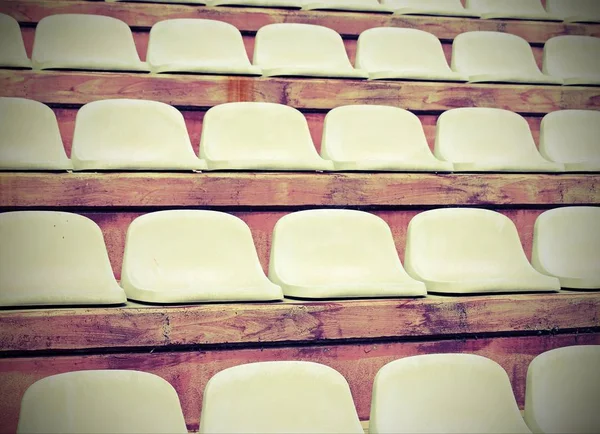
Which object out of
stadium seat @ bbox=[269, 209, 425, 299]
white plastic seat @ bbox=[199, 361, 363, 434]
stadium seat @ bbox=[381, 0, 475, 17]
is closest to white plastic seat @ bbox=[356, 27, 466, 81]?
stadium seat @ bbox=[381, 0, 475, 17]

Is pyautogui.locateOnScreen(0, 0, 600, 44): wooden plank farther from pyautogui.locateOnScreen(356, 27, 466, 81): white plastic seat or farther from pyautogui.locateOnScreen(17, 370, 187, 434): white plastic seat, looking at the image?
pyautogui.locateOnScreen(17, 370, 187, 434): white plastic seat

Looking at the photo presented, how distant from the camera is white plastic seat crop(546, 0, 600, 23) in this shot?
1.90 metres

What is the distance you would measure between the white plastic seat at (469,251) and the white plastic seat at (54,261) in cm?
43

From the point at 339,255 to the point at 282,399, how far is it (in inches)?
13.6

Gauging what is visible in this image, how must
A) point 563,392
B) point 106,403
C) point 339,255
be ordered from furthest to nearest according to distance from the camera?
point 339,255, point 563,392, point 106,403

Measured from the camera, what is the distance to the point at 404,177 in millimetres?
1147

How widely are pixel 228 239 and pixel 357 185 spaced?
0.79 feet

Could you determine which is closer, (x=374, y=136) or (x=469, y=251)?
(x=469, y=251)

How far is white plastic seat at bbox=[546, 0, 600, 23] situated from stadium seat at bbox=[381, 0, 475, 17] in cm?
25

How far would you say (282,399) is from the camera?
2.35 feet

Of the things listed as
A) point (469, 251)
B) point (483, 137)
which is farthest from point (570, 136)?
point (469, 251)

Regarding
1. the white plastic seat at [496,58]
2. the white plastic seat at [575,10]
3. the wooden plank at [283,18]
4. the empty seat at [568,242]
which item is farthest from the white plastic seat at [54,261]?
the white plastic seat at [575,10]

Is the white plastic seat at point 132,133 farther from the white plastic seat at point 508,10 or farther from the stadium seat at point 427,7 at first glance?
the white plastic seat at point 508,10

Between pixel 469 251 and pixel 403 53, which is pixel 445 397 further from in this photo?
pixel 403 53
